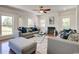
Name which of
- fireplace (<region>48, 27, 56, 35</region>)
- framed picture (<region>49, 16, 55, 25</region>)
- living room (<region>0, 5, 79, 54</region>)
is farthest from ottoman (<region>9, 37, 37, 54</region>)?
framed picture (<region>49, 16, 55, 25</region>)

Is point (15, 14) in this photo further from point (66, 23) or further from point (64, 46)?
point (66, 23)

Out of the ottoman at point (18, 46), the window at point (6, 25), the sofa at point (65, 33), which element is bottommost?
the ottoman at point (18, 46)

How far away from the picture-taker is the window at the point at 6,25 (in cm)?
244

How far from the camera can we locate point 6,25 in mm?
2504

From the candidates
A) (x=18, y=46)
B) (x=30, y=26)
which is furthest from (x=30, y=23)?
(x=18, y=46)

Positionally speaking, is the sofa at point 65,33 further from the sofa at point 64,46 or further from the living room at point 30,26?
the sofa at point 64,46

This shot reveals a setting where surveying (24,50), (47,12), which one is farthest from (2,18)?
(47,12)

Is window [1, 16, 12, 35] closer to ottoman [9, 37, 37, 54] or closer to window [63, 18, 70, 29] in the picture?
ottoman [9, 37, 37, 54]

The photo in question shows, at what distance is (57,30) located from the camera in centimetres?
339

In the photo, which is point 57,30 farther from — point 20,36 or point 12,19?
point 12,19

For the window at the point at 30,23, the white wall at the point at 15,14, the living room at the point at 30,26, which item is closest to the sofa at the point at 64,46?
the living room at the point at 30,26

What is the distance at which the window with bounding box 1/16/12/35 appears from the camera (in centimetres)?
244

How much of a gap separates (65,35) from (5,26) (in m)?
2.13
